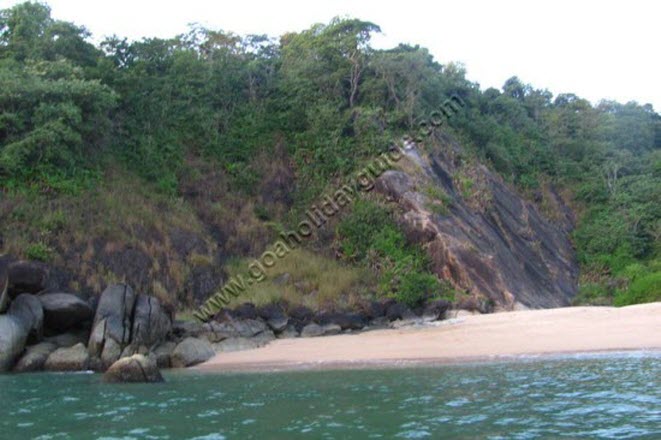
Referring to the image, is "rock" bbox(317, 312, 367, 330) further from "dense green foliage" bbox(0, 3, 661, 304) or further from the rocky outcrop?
the rocky outcrop

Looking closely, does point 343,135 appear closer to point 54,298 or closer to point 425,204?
point 425,204

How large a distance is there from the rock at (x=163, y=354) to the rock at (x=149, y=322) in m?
0.23

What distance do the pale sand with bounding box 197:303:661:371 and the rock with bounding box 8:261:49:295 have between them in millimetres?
5642

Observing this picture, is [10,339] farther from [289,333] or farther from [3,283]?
[289,333]

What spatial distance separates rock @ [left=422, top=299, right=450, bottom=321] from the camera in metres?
23.3

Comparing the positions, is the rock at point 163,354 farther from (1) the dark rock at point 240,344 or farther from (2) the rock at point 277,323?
(2) the rock at point 277,323

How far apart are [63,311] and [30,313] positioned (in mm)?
954

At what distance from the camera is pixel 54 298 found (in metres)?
20.0

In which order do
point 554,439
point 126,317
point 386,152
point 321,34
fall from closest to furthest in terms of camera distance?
point 554,439 → point 126,317 → point 386,152 → point 321,34

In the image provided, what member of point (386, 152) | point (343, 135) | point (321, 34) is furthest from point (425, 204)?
point (321, 34)

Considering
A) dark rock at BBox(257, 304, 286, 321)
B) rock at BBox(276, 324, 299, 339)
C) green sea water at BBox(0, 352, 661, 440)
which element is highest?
dark rock at BBox(257, 304, 286, 321)

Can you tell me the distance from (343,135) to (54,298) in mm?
16887

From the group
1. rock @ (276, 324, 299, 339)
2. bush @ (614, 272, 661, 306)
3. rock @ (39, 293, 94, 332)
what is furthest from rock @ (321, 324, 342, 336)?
bush @ (614, 272, 661, 306)

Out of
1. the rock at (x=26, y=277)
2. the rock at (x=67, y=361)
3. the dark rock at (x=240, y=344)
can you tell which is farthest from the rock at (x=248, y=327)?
the rock at (x=26, y=277)
